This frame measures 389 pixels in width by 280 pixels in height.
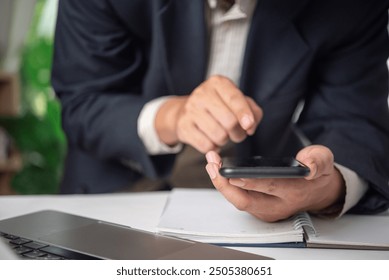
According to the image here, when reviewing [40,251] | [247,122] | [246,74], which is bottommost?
[40,251]

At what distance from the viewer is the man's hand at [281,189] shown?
Result: 438 mm

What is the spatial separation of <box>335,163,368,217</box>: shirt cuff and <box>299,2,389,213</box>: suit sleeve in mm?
35

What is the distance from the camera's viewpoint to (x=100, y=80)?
689mm

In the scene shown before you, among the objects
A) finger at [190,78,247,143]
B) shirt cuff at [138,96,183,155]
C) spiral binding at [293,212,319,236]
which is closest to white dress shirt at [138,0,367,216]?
shirt cuff at [138,96,183,155]

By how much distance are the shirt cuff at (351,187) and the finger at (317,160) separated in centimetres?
6

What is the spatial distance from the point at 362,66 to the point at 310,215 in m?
0.19

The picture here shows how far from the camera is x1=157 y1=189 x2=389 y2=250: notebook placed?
17.5 inches

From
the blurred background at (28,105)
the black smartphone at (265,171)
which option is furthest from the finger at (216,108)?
the blurred background at (28,105)

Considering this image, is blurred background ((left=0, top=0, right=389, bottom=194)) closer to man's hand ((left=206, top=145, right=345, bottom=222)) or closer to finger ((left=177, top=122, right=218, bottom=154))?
finger ((left=177, top=122, right=218, bottom=154))

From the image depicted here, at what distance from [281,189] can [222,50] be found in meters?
0.27

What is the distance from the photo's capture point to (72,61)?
0.68 meters

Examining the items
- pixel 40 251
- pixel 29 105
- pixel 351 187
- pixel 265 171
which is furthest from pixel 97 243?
pixel 29 105

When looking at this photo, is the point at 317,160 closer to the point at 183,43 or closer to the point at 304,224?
the point at 304,224
